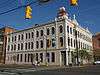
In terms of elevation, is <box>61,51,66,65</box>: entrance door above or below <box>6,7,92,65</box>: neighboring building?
below

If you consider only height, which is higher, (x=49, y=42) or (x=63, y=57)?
(x=49, y=42)

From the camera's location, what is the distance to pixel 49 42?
58969 millimetres

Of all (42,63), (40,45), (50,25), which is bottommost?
(42,63)

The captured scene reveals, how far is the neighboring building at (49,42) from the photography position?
186 ft

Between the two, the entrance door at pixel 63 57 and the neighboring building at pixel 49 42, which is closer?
the entrance door at pixel 63 57

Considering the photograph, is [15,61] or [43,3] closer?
[43,3]

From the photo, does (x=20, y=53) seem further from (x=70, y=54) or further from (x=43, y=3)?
(x=43, y=3)

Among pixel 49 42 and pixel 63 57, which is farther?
pixel 49 42

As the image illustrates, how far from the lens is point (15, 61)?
72375mm

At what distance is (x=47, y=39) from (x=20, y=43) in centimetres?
1409

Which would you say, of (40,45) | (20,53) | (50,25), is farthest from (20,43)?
(50,25)

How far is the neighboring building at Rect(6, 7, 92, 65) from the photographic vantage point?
2229 inches

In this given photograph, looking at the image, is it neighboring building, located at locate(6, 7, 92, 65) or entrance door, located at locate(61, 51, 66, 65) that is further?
neighboring building, located at locate(6, 7, 92, 65)

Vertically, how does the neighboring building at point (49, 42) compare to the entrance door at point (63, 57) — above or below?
above
